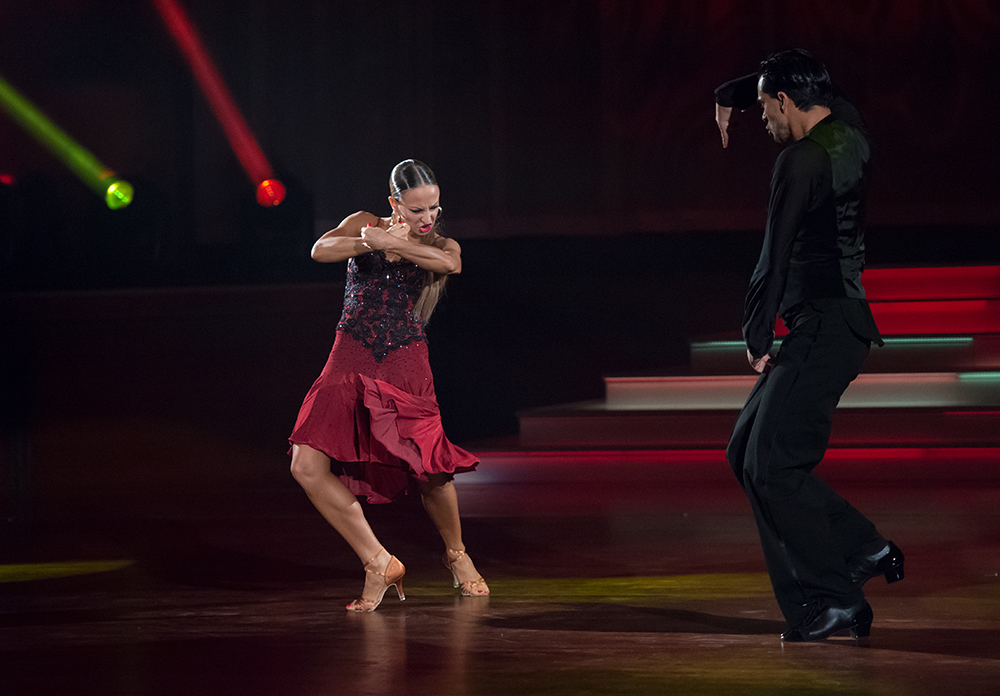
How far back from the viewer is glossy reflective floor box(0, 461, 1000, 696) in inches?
88.2

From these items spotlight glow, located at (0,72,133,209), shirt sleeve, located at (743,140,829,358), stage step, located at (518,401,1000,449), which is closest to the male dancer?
shirt sleeve, located at (743,140,829,358)

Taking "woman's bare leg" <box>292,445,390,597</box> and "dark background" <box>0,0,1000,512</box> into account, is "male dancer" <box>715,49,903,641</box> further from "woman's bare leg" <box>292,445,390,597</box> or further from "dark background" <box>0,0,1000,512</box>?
"dark background" <box>0,0,1000,512</box>

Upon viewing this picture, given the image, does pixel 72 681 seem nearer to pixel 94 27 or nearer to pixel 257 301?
pixel 257 301

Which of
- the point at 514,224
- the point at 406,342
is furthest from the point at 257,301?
the point at 406,342

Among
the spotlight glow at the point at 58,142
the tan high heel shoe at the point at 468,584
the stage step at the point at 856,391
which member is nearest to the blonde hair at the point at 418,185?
the tan high heel shoe at the point at 468,584

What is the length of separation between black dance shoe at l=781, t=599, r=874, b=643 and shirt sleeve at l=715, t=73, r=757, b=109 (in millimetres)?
1207

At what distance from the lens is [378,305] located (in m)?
3.06

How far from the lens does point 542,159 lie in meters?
9.25

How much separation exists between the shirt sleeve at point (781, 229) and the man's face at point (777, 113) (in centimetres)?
11

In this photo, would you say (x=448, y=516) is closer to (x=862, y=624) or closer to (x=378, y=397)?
(x=378, y=397)

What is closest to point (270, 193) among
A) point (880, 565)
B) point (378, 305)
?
point (378, 305)

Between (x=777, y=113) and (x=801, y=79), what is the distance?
0.29 feet

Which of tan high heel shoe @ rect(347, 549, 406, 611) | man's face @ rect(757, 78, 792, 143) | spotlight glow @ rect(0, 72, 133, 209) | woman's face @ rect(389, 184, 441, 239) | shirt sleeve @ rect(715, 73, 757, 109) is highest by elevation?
spotlight glow @ rect(0, 72, 133, 209)

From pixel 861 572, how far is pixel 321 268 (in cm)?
723
